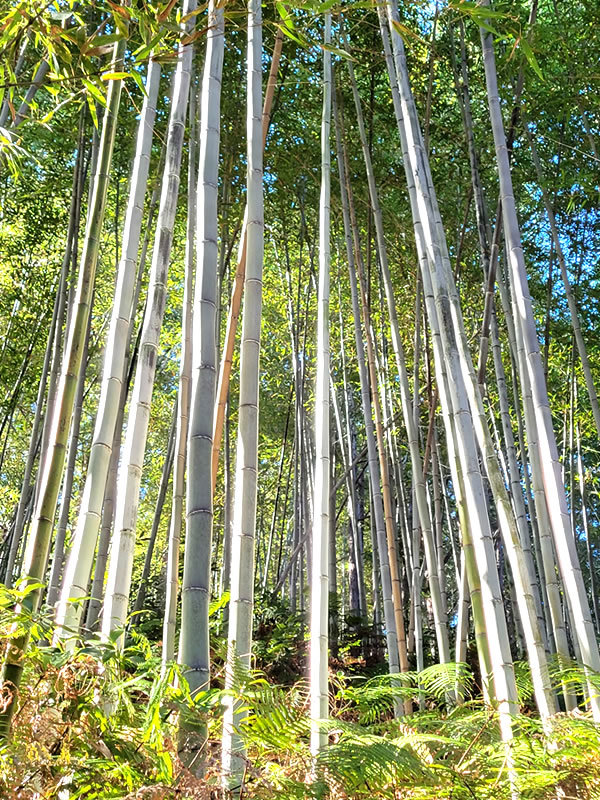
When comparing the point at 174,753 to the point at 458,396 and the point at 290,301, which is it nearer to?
the point at 458,396

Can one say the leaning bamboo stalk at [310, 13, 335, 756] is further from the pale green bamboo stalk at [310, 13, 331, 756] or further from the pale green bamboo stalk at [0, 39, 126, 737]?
the pale green bamboo stalk at [0, 39, 126, 737]

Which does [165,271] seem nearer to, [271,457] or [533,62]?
[533,62]

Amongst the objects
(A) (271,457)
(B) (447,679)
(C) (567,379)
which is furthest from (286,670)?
(A) (271,457)

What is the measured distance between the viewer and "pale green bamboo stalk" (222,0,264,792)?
4.69ft

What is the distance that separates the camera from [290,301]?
253 inches

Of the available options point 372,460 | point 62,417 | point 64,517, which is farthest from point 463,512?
point 64,517

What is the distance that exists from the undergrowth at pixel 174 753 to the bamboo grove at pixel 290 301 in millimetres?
42

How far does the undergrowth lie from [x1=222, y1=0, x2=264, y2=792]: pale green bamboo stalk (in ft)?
0.13

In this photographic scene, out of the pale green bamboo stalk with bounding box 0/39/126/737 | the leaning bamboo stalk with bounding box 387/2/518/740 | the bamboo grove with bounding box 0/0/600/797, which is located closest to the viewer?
the pale green bamboo stalk with bounding box 0/39/126/737

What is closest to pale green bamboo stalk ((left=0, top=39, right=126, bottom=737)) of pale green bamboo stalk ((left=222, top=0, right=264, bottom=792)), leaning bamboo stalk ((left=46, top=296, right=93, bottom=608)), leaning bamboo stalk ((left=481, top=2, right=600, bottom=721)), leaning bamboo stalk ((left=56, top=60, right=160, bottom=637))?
leaning bamboo stalk ((left=56, top=60, right=160, bottom=637))

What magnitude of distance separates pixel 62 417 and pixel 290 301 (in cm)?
489

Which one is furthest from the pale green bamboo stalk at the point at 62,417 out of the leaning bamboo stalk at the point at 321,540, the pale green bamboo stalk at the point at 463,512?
the pale green bamboo stalk at the point at 463,512

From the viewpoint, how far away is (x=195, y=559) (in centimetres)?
154

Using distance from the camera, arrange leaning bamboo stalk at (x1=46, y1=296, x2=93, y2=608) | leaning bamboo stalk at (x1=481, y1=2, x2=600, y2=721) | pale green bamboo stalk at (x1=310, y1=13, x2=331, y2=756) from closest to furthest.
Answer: pale green bamboo stalk at (x1=310, y1=13, x2=331, y2=756), leaning bamboo stalk at (x1=481, y1=2, x2=600, y2=721), leaning bamboo stalk at (x1=46, y1=296, x2=93, y2=608)
